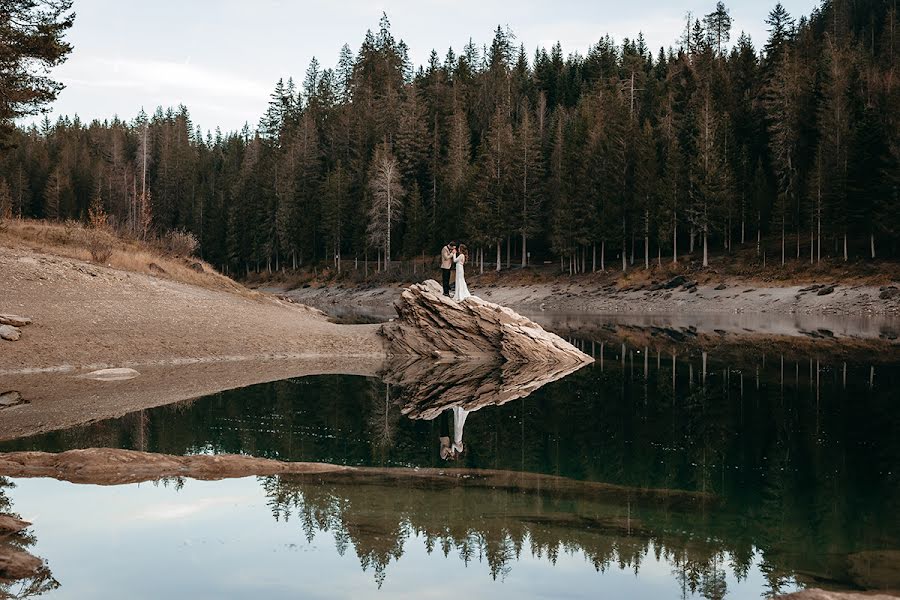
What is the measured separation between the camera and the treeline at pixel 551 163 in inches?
2881

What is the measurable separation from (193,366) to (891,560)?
23.3 m

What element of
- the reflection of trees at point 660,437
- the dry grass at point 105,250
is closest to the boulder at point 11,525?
the reflection of trees at point 660,437

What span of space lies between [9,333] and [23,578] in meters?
20.1

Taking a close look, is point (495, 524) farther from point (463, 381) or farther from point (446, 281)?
point (446, 281)

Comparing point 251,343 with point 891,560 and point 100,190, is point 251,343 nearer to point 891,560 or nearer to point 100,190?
point 891,560

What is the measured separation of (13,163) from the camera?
422 feet

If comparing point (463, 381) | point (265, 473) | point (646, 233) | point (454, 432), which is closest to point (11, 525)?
point (265, 473)

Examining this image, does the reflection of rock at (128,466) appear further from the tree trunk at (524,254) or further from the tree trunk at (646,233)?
the tree trunk at (524,254)

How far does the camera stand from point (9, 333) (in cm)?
2544

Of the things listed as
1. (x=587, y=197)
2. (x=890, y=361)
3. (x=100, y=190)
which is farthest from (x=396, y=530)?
(x=100, y=190)

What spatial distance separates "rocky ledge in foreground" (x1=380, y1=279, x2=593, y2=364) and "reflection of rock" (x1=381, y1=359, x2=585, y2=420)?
744 mm

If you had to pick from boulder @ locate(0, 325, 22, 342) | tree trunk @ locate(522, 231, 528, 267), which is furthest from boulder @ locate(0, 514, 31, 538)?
tree trunk @ locate(522, 231, 528, 267)

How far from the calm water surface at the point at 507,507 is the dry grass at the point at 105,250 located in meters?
19.6

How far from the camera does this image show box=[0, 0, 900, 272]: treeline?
7319 cm
